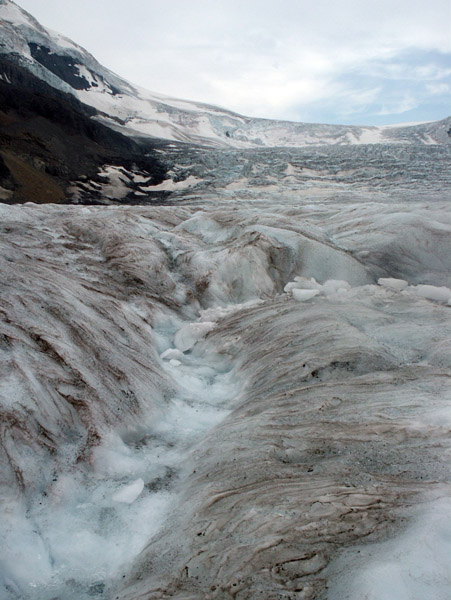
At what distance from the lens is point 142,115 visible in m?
80.8

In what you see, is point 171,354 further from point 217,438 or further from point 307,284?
point 307,284

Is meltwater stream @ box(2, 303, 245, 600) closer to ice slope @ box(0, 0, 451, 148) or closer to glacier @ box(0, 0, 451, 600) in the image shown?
glacier @ box(0, 0, 451, 600)

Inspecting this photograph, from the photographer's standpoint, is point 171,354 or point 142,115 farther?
point 142,115

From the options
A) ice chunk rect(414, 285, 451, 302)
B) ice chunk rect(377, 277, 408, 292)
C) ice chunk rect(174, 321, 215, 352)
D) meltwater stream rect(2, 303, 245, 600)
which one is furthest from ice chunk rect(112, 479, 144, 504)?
ice chunk rect(377, 277, 408, 292)

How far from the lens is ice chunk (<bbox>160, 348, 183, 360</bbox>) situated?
5.84 m

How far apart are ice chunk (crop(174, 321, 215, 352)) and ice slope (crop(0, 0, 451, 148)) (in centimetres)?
6257

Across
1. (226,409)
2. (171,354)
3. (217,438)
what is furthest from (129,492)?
(171,354)

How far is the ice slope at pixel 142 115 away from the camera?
67.6m

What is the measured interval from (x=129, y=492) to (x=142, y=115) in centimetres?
8693

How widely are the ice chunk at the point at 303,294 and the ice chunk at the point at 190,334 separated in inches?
55.6

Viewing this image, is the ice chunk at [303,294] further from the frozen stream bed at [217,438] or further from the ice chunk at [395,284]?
the ice chunk at [395,284]

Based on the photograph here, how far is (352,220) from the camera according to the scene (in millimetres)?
10000

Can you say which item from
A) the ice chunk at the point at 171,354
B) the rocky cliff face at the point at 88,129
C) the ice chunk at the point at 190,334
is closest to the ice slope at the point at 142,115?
the rocky cliff face at the point at 88,129

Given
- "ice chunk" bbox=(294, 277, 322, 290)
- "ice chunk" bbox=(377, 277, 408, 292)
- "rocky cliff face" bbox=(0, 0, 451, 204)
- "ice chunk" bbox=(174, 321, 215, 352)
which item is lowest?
"ice chunk" bbox=(174, 321, 215, 352)
